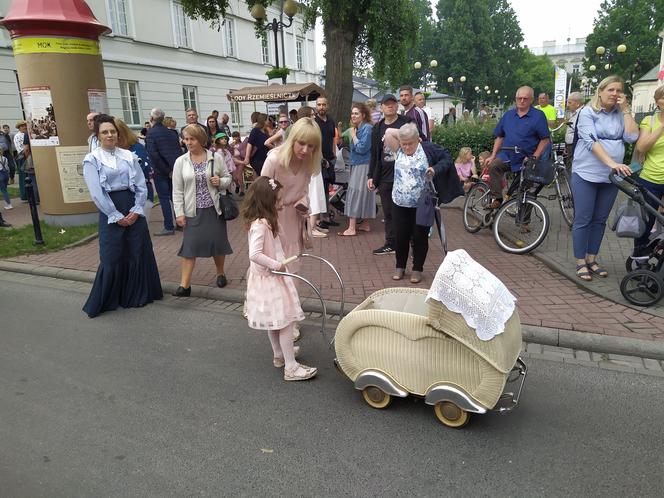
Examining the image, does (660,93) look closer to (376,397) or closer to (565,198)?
(565,198)

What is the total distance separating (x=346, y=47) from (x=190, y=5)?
21.2ft

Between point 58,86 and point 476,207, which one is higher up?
point 58,86

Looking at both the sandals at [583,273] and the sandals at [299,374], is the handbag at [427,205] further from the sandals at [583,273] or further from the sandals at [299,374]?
the sandals at [299,374]

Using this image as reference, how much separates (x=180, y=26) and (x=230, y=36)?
4633 mm

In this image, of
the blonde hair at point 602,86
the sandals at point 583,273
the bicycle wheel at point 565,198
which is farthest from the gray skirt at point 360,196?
the blonde hair at point 602,86

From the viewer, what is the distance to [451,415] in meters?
3.11

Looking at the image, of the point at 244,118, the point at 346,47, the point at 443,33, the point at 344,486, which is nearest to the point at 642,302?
the point at 344,486

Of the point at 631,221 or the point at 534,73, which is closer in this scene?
the point at 631,221

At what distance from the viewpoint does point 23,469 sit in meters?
2.85

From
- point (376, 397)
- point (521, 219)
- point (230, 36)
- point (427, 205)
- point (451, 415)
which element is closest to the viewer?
point (451, 415)

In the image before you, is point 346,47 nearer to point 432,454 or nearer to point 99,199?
point 99,199

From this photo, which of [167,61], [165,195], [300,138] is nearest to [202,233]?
[300,138]

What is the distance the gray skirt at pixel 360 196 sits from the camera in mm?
7918

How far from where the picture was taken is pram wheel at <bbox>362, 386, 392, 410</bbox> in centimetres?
332
